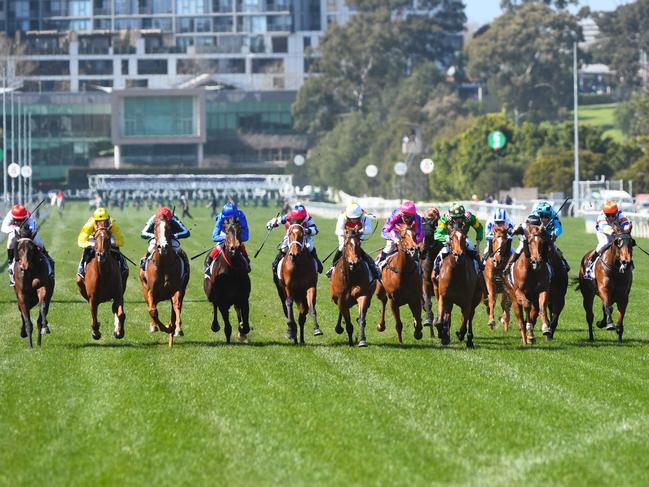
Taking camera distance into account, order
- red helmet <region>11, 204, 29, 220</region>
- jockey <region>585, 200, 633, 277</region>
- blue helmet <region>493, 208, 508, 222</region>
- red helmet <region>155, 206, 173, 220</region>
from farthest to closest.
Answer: blue helmet <region>493, 208, 508, 222</region>, red helmet <region>11, 204, 29, 220</region>, jockey <region>585, 200, 633, 277</region>, red helmet <region>155, 206, 173, 220</region>

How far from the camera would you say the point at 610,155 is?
93.1 meters

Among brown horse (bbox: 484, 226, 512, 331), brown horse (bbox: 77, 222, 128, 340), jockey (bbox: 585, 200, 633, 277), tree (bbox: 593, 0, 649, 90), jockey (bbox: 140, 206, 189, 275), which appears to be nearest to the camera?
brown horse (bbox: 77, 222, 128, 340)

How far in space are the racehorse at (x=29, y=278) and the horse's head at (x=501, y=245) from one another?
6.22 m

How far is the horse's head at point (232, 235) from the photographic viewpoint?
20.4 m

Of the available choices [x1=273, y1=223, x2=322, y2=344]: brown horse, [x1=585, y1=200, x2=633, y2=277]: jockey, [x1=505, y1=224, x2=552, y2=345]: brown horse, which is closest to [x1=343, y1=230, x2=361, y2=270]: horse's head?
[x1=273, y1=223, x2=322, y2=344]: brown horse

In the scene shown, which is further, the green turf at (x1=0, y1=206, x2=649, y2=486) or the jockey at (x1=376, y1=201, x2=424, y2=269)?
the jockey at (x1=376, y1=201, x2=424, y2=269)

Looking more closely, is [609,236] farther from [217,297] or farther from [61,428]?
[61,428]

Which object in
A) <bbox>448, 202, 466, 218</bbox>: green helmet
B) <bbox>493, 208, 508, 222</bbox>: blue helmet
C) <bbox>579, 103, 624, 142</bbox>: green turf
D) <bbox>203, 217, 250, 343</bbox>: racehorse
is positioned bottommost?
<bbox>203, 217, 250, 343</bbox>: racehorse

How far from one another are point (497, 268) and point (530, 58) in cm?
10957

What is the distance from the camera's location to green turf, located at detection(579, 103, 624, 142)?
5659 inches

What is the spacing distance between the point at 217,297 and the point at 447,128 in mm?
94525

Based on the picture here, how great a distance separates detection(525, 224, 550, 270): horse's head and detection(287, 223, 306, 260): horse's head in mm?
2912

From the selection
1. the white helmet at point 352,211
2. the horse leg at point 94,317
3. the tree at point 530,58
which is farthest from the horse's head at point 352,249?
the tree at point 530,58

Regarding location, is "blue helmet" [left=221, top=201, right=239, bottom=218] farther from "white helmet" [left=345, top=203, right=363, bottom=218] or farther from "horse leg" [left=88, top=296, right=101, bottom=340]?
"horse leg" [left=88, top=296, right=101, bottom=340]
